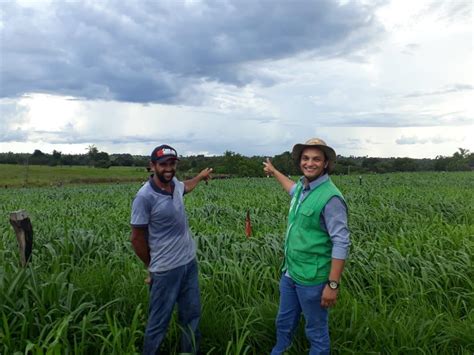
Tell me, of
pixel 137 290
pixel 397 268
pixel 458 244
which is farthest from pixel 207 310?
pixel 458 244

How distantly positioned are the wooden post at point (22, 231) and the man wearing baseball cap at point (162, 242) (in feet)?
5.27

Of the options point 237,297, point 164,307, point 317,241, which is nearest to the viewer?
point 317,241

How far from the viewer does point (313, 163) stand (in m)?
3.11

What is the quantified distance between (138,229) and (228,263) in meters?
1.96

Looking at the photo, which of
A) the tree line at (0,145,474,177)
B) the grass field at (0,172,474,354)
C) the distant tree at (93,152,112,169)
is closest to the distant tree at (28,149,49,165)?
the tree line at (0,145,474,177)

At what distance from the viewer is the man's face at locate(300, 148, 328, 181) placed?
10.2 feet

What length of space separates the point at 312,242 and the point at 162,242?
4.05 feet

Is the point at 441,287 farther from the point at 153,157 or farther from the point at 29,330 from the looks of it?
the point at 29,330

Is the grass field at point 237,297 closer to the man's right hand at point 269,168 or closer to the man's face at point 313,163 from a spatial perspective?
the man's right hand at point 269,168

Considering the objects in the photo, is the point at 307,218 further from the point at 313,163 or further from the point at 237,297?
the point at 237,297

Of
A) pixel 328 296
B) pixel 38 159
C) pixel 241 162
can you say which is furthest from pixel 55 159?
pixel 328 296

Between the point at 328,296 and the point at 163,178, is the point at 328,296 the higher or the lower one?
the lower one

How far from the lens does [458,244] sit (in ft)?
19.8

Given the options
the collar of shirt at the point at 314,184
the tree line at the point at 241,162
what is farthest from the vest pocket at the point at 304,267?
the tree line at the point at 241,162
